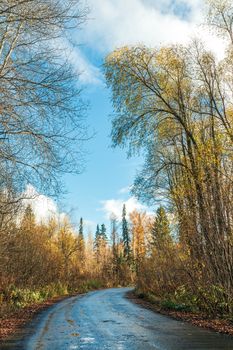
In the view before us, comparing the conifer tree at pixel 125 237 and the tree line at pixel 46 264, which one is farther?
the conifer tree at pixel 125 237

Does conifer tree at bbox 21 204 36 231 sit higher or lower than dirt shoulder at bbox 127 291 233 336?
higher

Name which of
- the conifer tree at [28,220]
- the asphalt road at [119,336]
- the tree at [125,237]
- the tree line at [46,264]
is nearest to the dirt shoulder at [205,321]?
the asphalt road at [119,336]

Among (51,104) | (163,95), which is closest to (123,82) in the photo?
(163,95)

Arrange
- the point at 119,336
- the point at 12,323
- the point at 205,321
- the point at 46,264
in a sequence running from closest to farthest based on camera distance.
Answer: the point at 119,336
the point at 205,321
the point at 12,323
the point at 46,264

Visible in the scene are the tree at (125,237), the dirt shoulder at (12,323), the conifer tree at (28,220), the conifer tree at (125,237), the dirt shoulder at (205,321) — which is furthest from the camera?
the conifer tree at (125,237)

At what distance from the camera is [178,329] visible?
1062cm

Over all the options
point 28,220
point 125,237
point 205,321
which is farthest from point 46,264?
point 125,237

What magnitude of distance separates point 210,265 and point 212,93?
6904 mm

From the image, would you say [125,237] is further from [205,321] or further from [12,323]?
[205,321]

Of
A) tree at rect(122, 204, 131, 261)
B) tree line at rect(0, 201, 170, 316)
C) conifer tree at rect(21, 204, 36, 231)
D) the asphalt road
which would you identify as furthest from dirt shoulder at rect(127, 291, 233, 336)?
tree at rect(122, 204, 131, 261)

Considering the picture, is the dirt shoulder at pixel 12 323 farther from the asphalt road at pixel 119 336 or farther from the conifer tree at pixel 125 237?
the conifer tree at pixel 125 237

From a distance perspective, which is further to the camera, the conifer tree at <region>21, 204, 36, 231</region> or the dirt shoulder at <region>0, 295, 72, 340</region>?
the conifer tree at <region>21, 204, 36, 231</region>

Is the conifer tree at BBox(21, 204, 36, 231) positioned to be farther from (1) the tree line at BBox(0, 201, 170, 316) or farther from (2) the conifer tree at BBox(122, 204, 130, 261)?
(2) the conifer tree at BBox(122, 204, 130, 261)

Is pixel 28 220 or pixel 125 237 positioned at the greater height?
pixel 125 237
